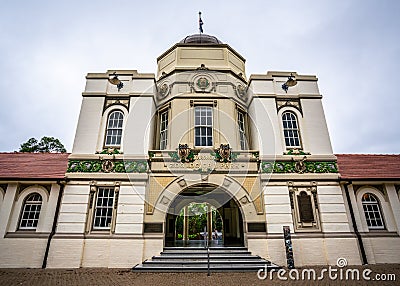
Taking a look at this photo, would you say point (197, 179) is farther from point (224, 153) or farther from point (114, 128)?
point (114, 128)

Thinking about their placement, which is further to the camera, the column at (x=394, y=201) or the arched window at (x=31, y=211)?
the column at (x=394, y=201)

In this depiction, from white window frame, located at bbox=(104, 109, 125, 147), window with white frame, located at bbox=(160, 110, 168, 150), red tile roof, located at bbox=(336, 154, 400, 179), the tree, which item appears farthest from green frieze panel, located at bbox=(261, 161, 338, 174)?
the tree

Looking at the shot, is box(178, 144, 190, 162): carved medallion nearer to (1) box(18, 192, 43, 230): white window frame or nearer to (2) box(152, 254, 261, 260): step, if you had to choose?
(2) box(152, 254, 261, 260): step

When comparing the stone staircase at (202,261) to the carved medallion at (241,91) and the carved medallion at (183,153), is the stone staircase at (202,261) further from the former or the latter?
the carved medallion at (241,91)

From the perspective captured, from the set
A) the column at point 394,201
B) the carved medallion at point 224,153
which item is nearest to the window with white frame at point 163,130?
the carved medallion at point 224,153

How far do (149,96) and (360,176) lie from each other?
458 inches

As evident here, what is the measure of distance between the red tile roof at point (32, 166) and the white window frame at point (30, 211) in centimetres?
103

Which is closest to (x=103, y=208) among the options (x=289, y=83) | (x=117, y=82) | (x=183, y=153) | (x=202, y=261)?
(x=183, y=153)

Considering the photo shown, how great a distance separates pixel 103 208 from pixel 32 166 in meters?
4.45

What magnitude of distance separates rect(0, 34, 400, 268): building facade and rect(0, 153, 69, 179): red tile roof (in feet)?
0.37

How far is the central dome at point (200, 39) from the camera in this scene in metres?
17.3

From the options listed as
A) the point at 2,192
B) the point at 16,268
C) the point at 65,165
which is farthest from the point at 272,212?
the point at 2,192

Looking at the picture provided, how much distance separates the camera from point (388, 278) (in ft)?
27.8

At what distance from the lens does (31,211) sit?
11391mm
